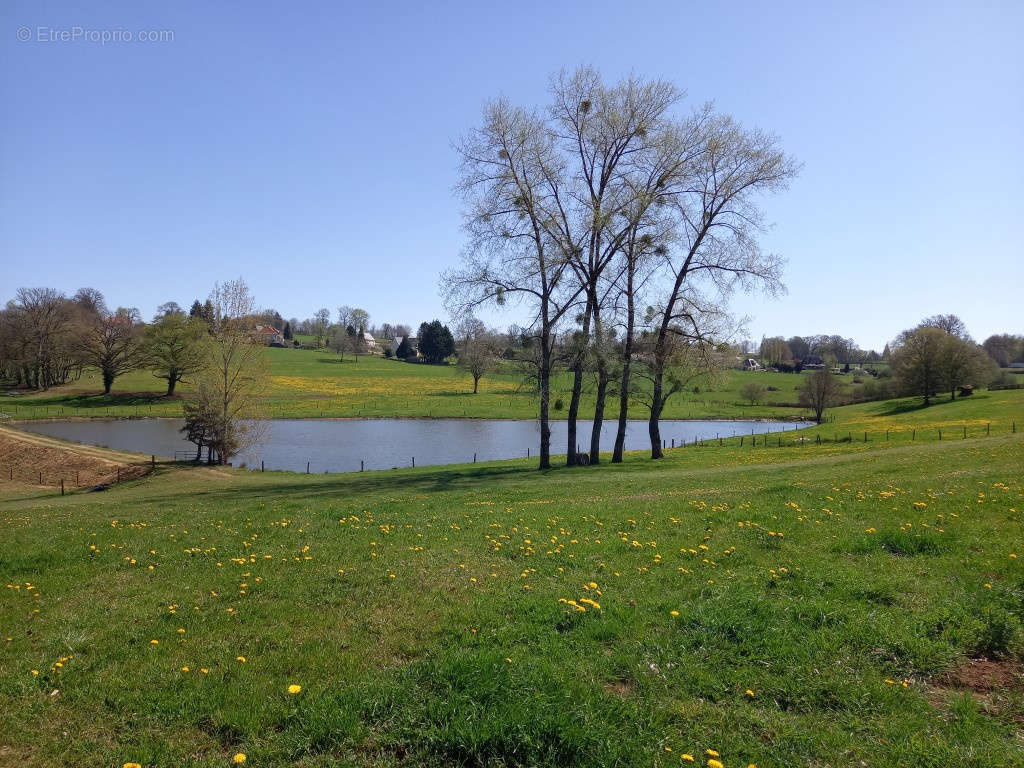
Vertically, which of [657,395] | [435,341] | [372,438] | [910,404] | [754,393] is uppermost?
[435,341]

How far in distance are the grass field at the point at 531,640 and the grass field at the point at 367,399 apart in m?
48.1

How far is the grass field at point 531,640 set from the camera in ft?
15.3

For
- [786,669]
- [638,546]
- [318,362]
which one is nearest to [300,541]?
[638,546]

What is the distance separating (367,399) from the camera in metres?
81.6

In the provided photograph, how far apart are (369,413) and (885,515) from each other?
6432 centimetres

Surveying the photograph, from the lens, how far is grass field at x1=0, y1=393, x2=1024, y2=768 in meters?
4.66

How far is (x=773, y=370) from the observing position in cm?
13838

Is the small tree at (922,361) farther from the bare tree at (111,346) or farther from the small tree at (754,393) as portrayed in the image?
the bare tree at (111,346)

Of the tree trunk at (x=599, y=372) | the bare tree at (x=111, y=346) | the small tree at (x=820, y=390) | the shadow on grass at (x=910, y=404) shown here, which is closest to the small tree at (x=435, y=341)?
the bare tree at (x=111, y=346)

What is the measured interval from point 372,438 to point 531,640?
164 feet

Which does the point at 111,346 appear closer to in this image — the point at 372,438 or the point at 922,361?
the point at 372,438

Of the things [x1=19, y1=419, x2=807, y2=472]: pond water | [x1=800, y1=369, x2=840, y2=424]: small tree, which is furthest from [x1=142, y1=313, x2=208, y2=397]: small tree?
[x1=800, y1=369, x2=840, y2=424]: small tree

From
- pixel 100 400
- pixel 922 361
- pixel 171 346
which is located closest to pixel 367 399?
pixel 171 346

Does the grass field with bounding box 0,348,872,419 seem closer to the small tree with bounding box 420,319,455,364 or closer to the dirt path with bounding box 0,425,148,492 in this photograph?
the dirt path with bounding box 0,425,148,492
